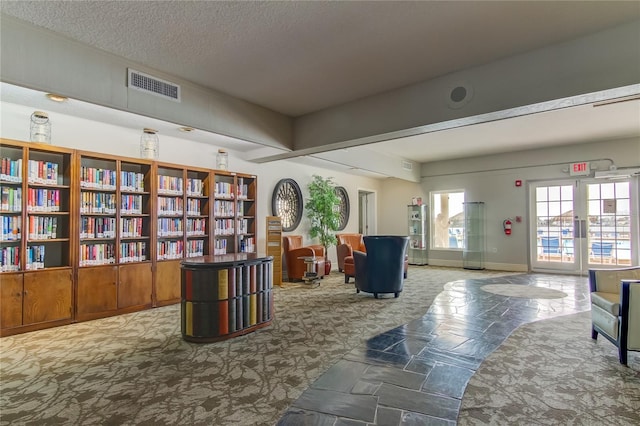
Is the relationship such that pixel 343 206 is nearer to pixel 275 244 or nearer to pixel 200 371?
pixel 275 244

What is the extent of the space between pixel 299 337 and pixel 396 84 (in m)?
2.99

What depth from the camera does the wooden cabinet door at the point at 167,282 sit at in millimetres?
5141

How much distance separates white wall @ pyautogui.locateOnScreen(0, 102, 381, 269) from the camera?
4.11 metres

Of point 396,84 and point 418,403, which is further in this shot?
point 396,84

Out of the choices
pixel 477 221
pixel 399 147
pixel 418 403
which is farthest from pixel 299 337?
pixel 477 221

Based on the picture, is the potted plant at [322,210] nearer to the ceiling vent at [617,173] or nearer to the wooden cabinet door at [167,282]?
the wooden cabinet door at [167,282]

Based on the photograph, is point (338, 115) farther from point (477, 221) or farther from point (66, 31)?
point (477, 221)

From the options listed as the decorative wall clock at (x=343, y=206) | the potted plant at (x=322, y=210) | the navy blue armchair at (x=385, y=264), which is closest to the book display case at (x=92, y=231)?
the potted plant at (x=322, y=210)

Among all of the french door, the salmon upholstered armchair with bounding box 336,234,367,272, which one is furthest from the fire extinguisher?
the salmon upholstered armchair with bounding box 336,234,367,272

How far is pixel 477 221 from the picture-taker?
350 inches

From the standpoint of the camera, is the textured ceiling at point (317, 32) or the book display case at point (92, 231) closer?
the textured ceiling at point (317, 32)

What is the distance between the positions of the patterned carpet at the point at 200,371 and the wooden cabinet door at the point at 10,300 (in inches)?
10.0

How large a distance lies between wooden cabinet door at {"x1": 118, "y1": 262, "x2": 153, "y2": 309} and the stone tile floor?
3317 mm

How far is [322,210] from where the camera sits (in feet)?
26.0
